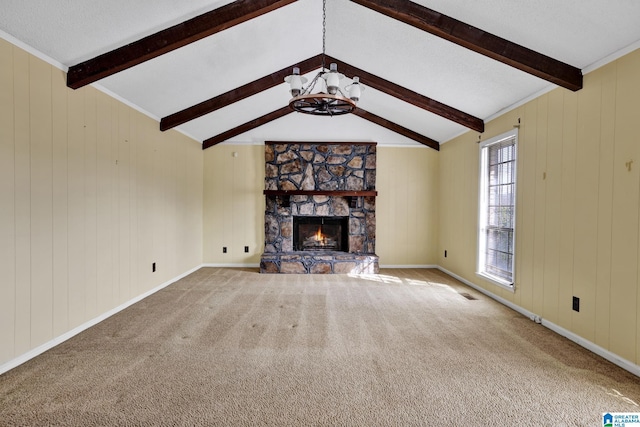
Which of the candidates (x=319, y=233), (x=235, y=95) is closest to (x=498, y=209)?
(x=319, y=233)

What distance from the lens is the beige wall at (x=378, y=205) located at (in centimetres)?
635

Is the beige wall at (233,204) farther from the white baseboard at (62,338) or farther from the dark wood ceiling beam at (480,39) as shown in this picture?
the dark wood ceiling beam at (480,39)

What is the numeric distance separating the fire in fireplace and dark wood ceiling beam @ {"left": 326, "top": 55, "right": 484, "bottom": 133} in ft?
8.52

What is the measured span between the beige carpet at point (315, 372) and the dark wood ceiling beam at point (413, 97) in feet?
8.45

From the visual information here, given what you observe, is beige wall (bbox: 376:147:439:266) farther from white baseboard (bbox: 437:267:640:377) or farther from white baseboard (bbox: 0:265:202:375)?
white baseboard (bbox: 0:265:202:375)

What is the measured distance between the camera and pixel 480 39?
294 cm

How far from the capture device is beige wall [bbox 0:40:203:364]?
2410 millimetres

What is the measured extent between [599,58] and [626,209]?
1.27m

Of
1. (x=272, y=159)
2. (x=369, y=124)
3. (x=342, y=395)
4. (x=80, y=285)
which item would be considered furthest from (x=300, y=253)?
(x=342, y=395)

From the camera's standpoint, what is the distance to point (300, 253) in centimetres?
609

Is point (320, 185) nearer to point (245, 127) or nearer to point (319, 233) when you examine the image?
point (319, 233)

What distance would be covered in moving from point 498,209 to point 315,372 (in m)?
3.36

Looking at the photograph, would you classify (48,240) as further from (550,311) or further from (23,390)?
(550,311)

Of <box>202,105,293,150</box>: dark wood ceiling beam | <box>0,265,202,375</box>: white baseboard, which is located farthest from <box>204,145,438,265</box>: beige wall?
<box>0,265,202,375</box>: white baseboard
